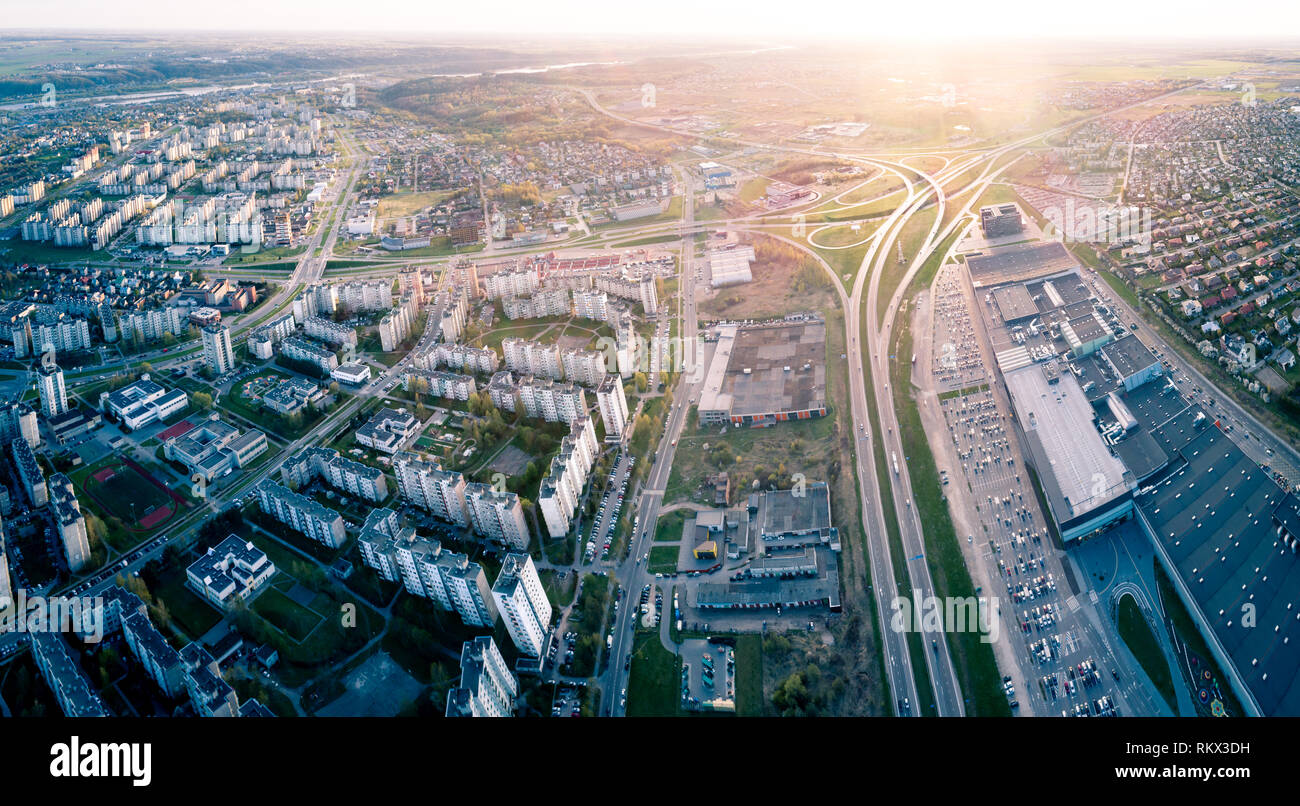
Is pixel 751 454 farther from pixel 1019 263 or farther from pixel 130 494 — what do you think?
pixel 1019 263

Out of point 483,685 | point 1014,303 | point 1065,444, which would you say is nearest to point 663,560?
point 483,685

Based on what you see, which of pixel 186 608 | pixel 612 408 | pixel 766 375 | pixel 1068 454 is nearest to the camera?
pixel 186 608

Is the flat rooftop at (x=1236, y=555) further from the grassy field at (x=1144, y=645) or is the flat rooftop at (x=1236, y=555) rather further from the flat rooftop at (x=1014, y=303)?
the flat rooftop at (x=1014, y=303)

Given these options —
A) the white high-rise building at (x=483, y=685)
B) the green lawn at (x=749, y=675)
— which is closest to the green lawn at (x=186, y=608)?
the white high-rise building at (x=483, y=685)

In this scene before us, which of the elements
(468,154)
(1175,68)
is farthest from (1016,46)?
(468,154)

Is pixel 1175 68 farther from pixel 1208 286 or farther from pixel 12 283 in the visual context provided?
pixel 12 283

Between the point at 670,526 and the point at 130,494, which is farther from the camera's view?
the point at 130,494
